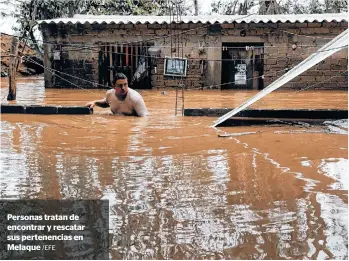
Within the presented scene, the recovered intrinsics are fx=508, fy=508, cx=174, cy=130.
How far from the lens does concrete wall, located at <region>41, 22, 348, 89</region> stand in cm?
1486

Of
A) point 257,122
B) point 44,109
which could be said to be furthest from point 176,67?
point 257,122

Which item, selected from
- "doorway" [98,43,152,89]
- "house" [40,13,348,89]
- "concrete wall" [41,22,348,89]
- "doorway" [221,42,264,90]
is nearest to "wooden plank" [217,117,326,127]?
"house" [40,13,348,89]

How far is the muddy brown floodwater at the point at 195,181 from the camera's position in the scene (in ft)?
10.2

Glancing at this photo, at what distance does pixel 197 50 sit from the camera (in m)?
15.2

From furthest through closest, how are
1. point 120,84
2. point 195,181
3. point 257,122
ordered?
point 120,84
point 257,122
point 195,181

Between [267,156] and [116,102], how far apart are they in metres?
4.09

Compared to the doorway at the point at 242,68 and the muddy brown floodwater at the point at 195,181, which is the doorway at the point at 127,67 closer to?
the doorway at the point at 242,68

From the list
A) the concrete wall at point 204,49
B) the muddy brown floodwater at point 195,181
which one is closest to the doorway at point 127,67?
the concrete wall at point 204,49

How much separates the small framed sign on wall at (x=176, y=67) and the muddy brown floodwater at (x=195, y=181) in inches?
279

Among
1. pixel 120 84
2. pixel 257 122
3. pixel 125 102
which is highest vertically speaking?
pixel 120 84

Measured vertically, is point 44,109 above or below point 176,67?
below

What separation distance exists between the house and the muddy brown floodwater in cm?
712

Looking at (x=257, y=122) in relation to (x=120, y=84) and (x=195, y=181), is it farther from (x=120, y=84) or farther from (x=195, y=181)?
(x=195, y=181)

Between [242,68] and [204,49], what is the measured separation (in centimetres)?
147
